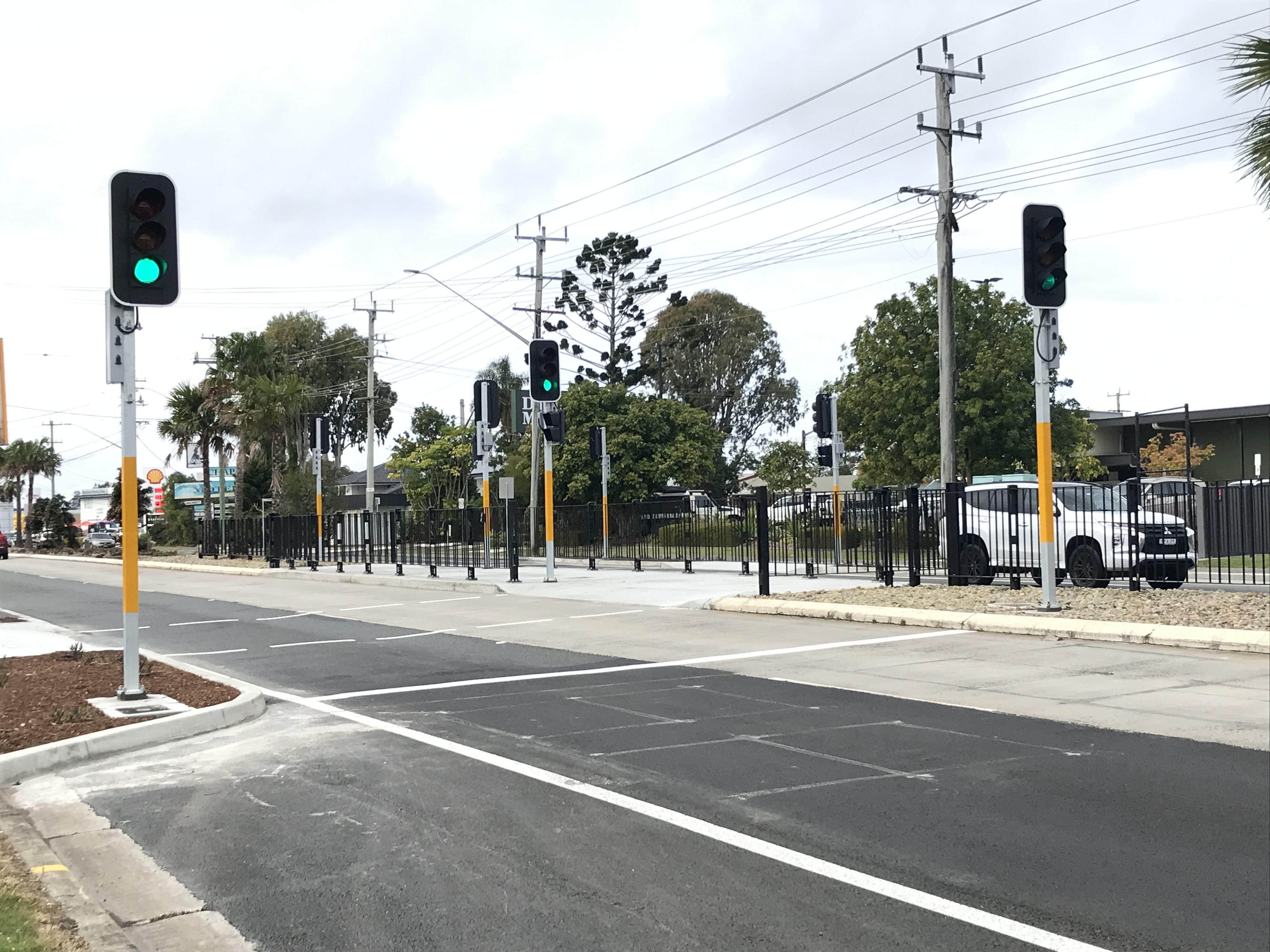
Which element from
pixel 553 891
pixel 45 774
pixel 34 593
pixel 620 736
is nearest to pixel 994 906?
pixel 553 891

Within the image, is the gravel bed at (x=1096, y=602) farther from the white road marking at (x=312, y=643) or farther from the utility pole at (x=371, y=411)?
the utility pole at (x=371, y=411)

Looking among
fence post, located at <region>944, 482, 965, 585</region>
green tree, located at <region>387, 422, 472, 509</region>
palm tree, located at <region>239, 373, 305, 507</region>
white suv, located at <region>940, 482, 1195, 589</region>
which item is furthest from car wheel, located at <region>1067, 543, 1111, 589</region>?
green tree, located at <region>387, 422, 472, 509</region>

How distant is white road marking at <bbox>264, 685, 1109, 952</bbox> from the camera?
463cm

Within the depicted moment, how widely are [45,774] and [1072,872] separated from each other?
637 centimetres

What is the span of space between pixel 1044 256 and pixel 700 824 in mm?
11270

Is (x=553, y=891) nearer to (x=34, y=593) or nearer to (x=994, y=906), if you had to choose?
(x=994, y=906)

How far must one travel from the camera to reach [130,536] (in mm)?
9820

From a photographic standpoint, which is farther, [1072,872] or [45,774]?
[45,774]

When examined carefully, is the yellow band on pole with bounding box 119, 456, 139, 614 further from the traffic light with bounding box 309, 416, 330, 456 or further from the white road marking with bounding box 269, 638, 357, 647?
the traffic light with bounding box 309, 416, 330, 456

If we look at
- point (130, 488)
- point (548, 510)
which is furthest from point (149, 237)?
point (548, 510)

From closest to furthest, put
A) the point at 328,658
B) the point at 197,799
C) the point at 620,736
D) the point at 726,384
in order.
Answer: the point at 197,799 < the point at 620,736 < the point at 328,658 < the point at 726,384

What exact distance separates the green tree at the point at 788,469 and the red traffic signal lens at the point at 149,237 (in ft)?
178

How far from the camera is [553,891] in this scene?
5285 mm

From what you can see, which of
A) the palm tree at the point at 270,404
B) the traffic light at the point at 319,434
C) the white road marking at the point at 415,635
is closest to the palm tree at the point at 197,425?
the palm tree at the point at 270,404
